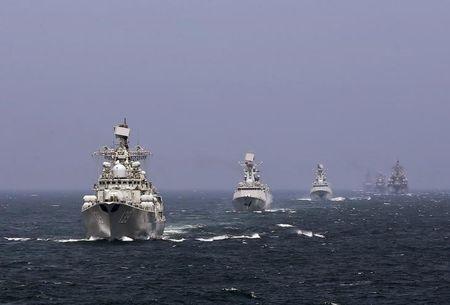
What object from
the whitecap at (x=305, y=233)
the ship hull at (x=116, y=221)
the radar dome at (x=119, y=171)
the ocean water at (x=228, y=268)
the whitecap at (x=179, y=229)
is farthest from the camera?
the whitecap at (x=179, y=229)

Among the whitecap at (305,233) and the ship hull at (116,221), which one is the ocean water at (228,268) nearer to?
the whitecap at (305,233)

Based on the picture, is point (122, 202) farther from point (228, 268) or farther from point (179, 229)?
point (179, 229)

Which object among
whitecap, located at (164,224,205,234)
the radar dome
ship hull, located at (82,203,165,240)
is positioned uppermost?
the radar dome

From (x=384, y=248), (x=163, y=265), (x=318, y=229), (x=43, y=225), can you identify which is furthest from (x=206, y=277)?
(x=43, y=225)

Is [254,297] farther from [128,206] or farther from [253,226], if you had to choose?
[253,226]

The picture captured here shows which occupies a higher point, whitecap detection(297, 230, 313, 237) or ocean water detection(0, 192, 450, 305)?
whitecap detection(297, 230, 313, 237)

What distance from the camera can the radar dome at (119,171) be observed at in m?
106

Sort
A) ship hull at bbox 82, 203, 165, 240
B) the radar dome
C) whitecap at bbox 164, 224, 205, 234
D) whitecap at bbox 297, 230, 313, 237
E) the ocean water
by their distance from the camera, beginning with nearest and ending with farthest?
the ocean water < ship hull at bbox 82, 203, 165, 240 < the radar dome < whitecap at bbox 297, 230, 313, 237 < whitecap at bbox 164, 224, 205, 234

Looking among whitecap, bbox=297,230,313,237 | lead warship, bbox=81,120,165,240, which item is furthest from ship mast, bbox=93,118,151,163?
whitecap, bbox=297,230,313,237

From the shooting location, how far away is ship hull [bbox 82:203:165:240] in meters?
97.1

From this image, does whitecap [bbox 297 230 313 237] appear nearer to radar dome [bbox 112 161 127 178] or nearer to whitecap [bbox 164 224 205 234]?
whitecap [bbox 164 224 205 234]

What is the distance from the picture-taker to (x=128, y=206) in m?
96.8

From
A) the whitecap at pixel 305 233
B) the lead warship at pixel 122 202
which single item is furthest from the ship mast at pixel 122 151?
the whitecap at pixel 305 233

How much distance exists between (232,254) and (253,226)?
48698mm
